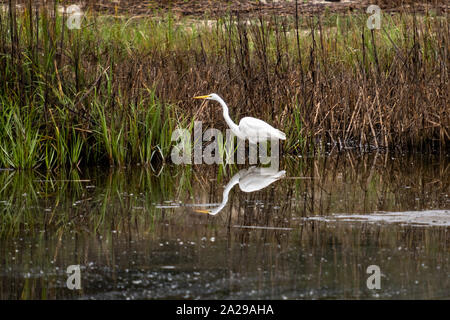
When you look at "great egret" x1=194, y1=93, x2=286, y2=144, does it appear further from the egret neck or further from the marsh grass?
the marsh grass

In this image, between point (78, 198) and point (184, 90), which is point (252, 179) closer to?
point (78, 198)

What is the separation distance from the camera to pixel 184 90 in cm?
890

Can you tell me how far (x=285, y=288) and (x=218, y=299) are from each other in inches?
14.6

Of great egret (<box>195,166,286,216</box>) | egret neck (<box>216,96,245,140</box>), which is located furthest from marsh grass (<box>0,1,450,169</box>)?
great egret (<box>195,166,286,216</box>)

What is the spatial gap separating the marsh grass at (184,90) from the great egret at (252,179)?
3.03 feet

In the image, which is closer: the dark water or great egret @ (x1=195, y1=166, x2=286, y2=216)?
the dark water

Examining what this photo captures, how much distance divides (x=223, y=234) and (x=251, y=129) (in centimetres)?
323

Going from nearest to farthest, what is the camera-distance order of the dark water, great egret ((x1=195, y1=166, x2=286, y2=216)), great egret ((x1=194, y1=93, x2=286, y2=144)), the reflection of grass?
the dark water < the reflection of grass < great egret ((x1=195, y1=166, x2=286, y2=216)) < great egret ((x1=194, y1=93, x2=286, y2=144))

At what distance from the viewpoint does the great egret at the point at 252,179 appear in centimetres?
686

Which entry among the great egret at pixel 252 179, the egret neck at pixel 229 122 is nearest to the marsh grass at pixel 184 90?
the egret neck at pixel 229 122

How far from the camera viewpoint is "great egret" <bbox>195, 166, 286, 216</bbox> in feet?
22.5

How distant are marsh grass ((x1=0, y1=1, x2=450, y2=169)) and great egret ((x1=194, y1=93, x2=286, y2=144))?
0.37m

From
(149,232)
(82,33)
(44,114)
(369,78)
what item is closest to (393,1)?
(369,78)

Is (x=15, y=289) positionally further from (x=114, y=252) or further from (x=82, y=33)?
(x=82, y=33)
